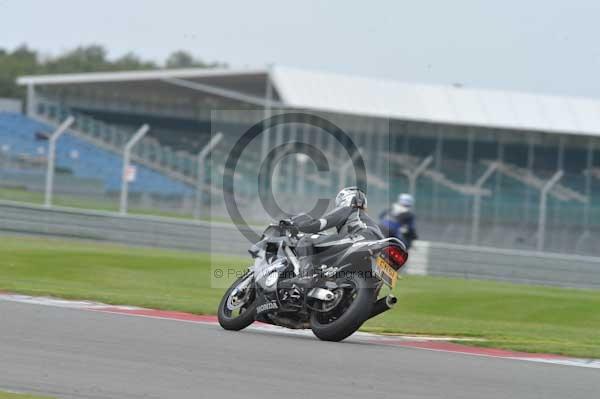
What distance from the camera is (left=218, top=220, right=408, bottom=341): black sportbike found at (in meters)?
8.63

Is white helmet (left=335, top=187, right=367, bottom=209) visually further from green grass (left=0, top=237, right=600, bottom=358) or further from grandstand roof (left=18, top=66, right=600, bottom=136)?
grandstand roof (left=18, top=66, right=600, bottom=136)

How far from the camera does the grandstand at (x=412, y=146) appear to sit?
25344mm

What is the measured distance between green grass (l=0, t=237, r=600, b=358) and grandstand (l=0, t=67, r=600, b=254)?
7.35 metres

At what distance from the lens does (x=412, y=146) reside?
32000mm

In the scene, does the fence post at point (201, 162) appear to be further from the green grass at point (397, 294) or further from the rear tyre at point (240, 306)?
the rear tyre at point (240, 306)

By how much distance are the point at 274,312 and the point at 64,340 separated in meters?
1.98

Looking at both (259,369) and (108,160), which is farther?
(108,160)

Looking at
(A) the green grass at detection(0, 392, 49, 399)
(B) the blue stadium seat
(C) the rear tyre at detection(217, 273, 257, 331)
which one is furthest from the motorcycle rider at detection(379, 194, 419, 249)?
(A) the green grass at detection(0, 392, 49, 399)

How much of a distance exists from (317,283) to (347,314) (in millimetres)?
436

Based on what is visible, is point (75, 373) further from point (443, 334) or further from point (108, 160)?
point (108, 160)

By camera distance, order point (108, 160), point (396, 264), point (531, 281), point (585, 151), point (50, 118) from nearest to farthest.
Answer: point (396, 264)
point (531, 281)
point (585, 151)
point (108, 160)
point (50, 118)

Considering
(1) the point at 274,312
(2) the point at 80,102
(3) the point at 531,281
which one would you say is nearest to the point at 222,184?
(3) the point at 531,281

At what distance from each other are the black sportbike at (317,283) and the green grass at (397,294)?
1.61 m

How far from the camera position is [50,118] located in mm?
40812
